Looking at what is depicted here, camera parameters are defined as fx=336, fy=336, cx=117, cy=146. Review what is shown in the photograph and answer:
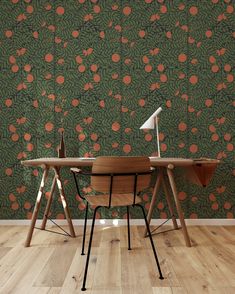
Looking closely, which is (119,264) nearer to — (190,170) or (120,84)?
(190,170)

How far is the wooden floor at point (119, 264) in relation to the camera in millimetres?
1887

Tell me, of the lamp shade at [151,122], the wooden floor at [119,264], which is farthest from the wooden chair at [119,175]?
the lamp shade at [151,122]

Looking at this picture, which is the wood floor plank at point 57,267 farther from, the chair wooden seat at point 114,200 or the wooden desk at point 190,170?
the wooden desk at point 190,170

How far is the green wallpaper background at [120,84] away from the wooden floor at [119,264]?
0.51 metres

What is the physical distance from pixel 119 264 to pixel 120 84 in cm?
177

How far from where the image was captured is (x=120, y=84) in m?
3.33

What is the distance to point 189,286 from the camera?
188cm

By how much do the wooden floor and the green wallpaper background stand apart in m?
0.51

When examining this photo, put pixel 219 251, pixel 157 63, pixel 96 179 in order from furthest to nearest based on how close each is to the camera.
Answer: pixel 157 63 < pixel 219 251 < pixel 96 179

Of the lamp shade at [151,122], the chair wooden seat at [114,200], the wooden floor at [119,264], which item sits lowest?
the wooden floor at [119,264]

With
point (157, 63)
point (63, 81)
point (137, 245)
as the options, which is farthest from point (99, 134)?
point (137, 245)

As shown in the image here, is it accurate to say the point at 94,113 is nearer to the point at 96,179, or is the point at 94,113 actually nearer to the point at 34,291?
the point at 96,179

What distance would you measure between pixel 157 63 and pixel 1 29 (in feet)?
5.20

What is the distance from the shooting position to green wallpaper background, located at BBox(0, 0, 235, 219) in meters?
3.32
